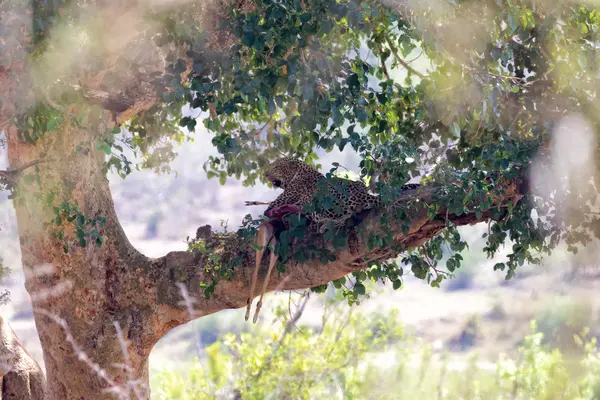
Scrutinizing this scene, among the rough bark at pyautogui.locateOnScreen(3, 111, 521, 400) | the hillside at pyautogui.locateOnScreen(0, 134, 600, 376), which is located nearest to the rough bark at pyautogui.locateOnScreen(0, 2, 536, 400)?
the rough bark at pyautogui.locateOnScreen(3, 111, 521, 400)

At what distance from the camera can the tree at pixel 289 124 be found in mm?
4074

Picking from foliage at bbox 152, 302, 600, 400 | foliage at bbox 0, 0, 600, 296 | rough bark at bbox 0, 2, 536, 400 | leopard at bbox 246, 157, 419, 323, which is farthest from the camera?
foliage at bbox 152, 302, 600, 400

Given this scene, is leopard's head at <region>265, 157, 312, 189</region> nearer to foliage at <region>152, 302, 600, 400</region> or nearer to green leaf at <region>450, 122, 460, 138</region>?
green leaf at <region>450, 122, 460, 138</region>

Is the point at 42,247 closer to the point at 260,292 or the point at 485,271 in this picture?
the point at 260,292

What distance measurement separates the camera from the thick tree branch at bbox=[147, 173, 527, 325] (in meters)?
4.40

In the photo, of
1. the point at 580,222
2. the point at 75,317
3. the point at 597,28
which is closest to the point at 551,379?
the point at 580,222

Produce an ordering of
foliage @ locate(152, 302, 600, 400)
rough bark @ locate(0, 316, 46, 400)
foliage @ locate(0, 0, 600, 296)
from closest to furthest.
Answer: foliage @ locate(0, 0, 600, 296) → rough bark @ locate(0, 316, 46, 400) → foliage @ locate(152, 302, 600, 400)

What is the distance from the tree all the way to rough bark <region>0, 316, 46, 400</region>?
318mm

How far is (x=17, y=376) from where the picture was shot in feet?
18.9

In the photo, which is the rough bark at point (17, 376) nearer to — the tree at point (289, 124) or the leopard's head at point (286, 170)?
the tree at point (289, 124)

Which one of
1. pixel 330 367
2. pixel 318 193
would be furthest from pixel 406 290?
pixel 318 193

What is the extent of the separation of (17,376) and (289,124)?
108 inches

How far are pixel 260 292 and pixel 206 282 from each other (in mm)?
362

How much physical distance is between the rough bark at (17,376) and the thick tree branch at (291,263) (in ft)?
4.02
